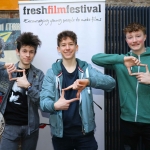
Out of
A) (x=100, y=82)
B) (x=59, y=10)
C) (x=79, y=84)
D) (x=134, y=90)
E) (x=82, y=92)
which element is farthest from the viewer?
(x=59, y=10)

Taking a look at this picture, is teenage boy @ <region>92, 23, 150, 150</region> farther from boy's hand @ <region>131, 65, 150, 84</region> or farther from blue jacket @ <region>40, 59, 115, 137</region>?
blue jacket @ <region>40, 59, 115, 137</region>

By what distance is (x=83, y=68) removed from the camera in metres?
2.27

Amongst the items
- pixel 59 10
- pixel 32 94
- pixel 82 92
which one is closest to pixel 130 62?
pixel 82 92

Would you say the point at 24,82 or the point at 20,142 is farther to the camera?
the point at 20,142

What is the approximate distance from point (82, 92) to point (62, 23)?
112cm

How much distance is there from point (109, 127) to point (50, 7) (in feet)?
6.24

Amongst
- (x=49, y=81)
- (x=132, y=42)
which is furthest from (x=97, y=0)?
(x=49, y=81)

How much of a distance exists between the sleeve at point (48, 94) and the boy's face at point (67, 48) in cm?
20

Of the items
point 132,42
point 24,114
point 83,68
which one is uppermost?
point 132,42

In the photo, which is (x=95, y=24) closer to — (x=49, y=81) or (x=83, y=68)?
(x=83, y=68)

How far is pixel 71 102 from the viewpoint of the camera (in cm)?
215

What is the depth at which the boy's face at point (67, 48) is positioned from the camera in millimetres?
2242

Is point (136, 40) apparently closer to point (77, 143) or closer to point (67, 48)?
point (67, 48)

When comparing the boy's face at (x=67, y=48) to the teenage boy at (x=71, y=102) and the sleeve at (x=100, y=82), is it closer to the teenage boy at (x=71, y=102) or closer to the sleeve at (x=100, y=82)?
the teenage boy at (x=71, y=102)
